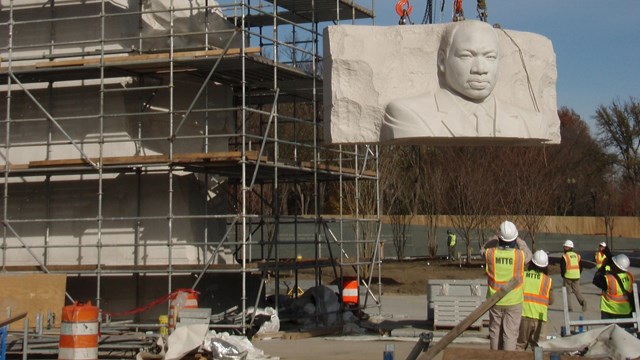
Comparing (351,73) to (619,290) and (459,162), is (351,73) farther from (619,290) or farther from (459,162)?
(459,162)

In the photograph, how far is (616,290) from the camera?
14039 mm

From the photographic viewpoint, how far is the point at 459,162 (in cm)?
4419

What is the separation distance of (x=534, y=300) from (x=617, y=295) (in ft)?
5.17

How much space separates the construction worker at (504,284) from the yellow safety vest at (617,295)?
173 centimetres

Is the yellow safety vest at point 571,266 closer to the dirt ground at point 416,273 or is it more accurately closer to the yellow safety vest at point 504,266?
the dirt ground at point 416,273

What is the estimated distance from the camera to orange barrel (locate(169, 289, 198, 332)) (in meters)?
17.1

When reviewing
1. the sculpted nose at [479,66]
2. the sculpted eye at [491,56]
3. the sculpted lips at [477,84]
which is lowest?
the sculpted lips at [477,84]

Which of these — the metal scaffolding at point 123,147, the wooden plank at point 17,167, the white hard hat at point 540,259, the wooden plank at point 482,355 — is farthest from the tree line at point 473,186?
the wooden plank at point 482,355

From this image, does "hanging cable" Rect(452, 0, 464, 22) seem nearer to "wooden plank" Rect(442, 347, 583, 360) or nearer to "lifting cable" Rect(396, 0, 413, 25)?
"lifting cable" Rect(396, 0, 413, 25)

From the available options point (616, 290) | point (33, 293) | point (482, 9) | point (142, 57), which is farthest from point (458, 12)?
point (33, 293)

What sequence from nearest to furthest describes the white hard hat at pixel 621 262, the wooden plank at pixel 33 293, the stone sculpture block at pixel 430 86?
1. the white hard hat at pixel 621 262
2. the stone sculpture block at pixel 430 86
3. the wooden plank at pixel 33 293

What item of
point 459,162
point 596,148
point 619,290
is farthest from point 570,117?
point 619,290

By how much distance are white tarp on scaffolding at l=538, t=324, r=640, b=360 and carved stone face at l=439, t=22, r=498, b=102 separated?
7061mm

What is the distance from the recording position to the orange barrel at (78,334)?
529 inches
